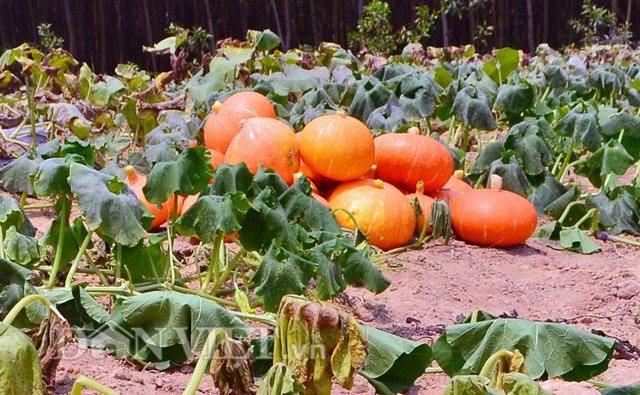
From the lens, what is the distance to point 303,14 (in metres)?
13.1

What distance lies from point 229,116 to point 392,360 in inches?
92.6

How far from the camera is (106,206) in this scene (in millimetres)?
2293

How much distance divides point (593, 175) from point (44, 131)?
249cm

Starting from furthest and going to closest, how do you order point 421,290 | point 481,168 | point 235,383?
point 481,168, point 421,290, point 235,383

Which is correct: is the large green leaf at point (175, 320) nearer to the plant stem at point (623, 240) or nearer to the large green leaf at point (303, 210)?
the large green leaf at point (303, 210)

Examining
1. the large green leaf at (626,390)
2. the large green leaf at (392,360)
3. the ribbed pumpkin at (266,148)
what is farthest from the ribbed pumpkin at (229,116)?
the large green leaf at (626,390)

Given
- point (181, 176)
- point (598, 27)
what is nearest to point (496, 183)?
point (181, 176)

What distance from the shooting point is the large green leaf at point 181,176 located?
255cm

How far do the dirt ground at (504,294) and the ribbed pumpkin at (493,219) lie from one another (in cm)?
5

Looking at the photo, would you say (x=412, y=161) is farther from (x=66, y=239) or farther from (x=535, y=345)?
(x=535, y=345)

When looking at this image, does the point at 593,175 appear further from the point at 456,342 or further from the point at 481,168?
the point at 456,342

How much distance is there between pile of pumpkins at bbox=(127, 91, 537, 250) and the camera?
11.8 ft

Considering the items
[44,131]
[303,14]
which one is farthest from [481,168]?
[303,14]

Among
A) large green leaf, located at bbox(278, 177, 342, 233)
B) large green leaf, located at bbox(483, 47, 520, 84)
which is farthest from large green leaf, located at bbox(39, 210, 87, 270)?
large green leaf, located at bbox(483, 47, 520, 84)
